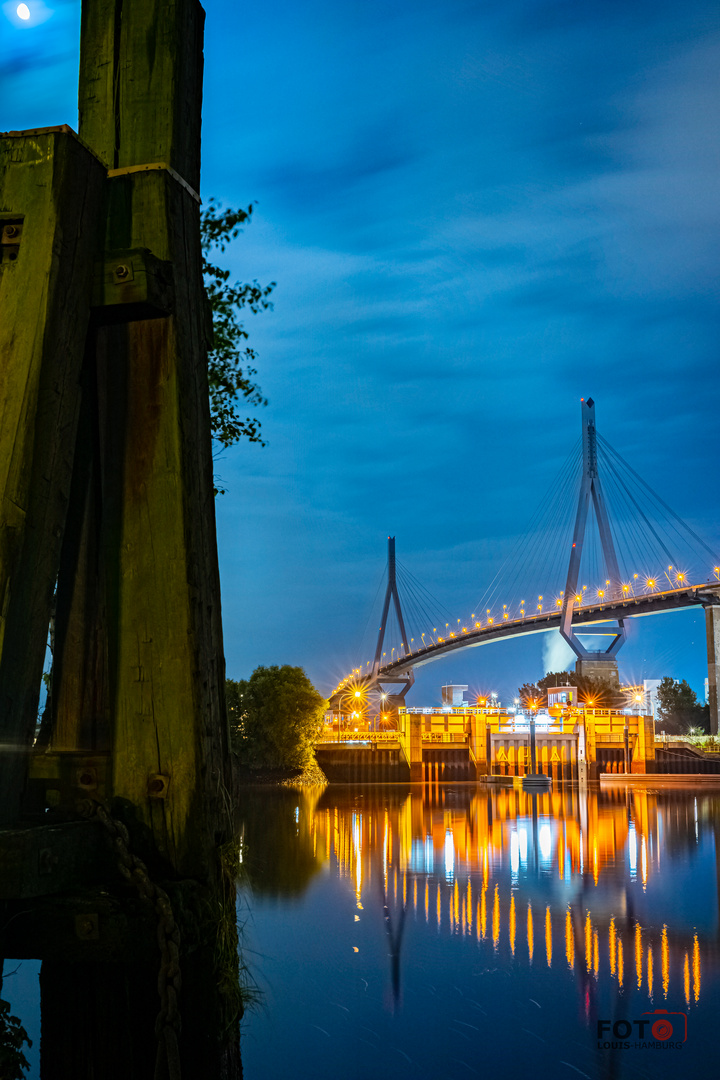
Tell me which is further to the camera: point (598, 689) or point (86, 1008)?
point (598, 689)

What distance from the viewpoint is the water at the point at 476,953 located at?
719 cm

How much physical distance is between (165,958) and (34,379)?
1.60 m

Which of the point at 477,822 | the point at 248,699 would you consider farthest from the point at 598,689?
the point at 477,822

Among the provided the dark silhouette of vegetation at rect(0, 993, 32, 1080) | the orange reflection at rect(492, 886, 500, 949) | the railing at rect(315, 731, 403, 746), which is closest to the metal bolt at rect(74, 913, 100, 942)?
the dark silhouette of vegetation at rect(0, 993, 32, 1080)

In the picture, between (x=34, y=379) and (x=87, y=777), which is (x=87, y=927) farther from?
(x=34, y=379)

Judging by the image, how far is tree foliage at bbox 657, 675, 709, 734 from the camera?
324ft

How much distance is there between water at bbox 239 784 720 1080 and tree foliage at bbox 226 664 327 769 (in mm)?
22342

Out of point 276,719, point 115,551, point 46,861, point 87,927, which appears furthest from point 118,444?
point 276,719

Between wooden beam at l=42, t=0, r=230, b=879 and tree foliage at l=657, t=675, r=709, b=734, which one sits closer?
wooden beam at l=42, t=0, r=230, b=879

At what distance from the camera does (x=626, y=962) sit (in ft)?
36.0

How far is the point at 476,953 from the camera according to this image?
11164mm

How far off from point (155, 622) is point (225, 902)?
865 millimetres

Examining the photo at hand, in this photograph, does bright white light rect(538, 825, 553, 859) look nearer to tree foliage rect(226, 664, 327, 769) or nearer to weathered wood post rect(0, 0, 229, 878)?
weathered wood post rect(0, 0, 229, 878)

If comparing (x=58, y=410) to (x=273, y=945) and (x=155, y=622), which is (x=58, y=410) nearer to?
(x=155, y=622)
